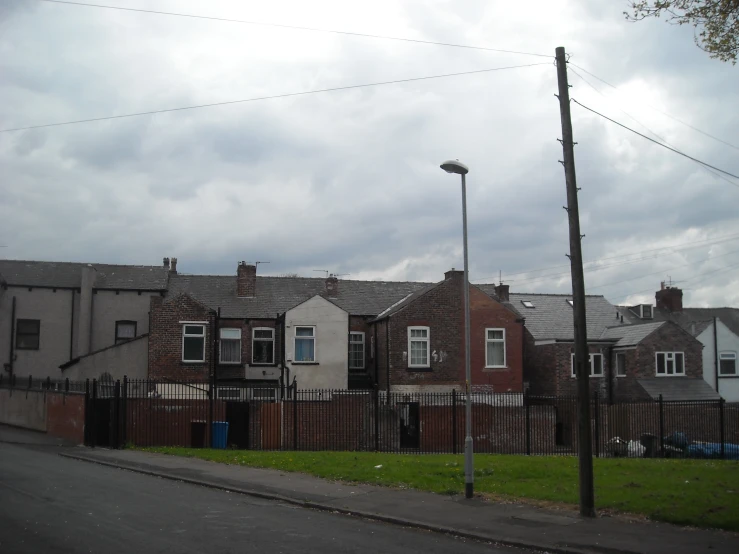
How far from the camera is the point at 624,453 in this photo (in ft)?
86.7

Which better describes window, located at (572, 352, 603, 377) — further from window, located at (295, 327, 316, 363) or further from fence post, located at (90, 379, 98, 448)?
fence post, located at (90, 379, 98, 448)

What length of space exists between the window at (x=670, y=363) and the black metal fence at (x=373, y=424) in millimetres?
12081

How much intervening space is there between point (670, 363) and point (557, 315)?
696 cm

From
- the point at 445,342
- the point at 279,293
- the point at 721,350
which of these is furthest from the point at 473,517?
the point at 721,350

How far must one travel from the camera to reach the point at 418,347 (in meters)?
36.5

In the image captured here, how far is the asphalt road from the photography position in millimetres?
10133

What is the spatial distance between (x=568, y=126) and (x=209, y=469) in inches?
476

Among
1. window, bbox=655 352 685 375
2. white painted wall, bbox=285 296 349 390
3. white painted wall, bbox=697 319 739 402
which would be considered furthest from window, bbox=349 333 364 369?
white painted wall, bbox=697 319 739 402

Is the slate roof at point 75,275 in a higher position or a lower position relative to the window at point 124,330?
higher

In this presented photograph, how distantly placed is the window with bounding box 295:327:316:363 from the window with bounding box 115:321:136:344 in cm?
1006

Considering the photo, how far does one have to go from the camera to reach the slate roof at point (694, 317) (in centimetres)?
4812

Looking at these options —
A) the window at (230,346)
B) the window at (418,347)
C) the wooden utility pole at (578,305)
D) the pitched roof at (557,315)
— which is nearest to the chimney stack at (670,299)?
the pitched roof at (557,315)

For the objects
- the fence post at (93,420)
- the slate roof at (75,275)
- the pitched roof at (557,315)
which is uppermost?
the slate roof at (75,275)

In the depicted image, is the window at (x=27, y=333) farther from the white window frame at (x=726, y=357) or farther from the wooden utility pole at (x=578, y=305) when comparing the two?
the white window frame at (x=726, y=357)
